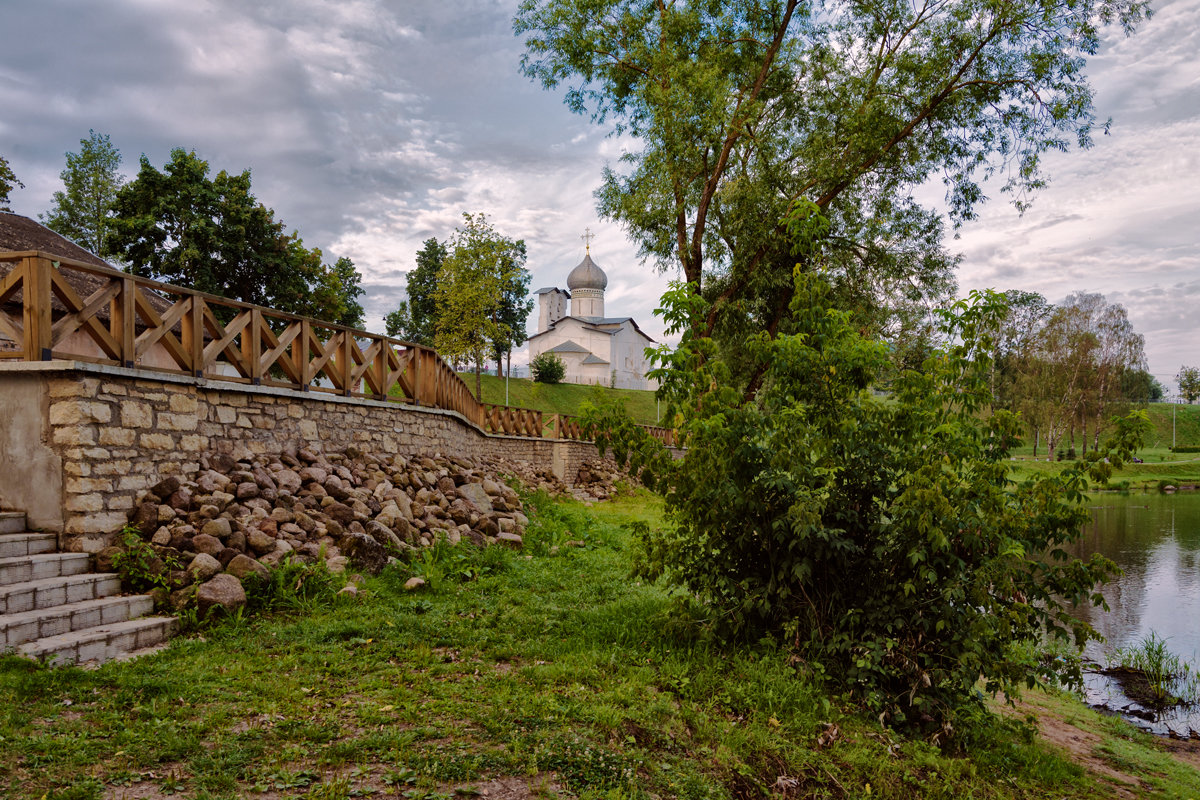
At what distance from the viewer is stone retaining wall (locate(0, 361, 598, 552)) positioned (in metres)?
5.66

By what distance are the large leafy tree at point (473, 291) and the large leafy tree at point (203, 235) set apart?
6.73 metres

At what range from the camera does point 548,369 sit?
4956 cm

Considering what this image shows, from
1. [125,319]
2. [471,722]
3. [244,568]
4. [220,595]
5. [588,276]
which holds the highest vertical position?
[588,276]

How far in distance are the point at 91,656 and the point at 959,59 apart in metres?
14.4

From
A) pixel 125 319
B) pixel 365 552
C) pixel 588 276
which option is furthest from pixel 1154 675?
pixel 588 276

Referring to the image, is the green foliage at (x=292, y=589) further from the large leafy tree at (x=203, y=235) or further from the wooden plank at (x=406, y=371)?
the large leafy tree at (x=203, y=235)

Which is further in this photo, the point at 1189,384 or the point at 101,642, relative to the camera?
the point at 1189,384

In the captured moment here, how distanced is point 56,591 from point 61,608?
0.18 m

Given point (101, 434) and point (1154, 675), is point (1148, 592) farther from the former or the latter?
point (101, 434)

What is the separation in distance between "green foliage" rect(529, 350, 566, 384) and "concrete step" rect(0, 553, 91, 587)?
4293 centimetres

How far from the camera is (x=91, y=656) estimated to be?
4.62 m

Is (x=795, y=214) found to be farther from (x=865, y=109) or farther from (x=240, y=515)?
(x=865, y=109)

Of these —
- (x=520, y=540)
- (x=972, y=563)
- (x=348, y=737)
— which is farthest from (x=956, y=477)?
(x=520, y=540)

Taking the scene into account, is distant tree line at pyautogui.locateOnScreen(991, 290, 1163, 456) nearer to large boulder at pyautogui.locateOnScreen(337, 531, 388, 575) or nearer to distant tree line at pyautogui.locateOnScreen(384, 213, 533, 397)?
distant tree line at pyautogui.locateOnScreen(384, 213, 533, 397)
